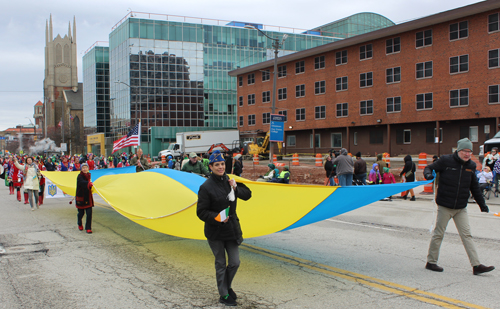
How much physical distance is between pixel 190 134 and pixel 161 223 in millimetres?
39676

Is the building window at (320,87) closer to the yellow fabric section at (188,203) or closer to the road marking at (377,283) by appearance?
the yellow fabric section at (188,203)

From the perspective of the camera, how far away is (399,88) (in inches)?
1419

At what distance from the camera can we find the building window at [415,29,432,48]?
3403 centimetres

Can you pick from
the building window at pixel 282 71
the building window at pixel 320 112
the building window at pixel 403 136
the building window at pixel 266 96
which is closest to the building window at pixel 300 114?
the building window at pixel 320 112

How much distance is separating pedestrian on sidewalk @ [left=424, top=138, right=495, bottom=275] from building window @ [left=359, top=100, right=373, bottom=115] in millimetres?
33894

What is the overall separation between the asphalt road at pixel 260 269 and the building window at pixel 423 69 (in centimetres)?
2772

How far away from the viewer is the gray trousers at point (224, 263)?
14.9 feet

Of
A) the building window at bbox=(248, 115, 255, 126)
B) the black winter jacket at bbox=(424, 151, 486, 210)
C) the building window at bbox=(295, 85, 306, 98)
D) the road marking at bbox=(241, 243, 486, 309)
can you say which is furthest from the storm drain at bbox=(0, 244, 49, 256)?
the building window at bbox=(248, 115, 255, 126)

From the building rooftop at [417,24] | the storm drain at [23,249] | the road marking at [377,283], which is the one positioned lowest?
the storm drain at [23,249]

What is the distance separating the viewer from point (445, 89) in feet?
109

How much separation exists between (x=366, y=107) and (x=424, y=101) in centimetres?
566

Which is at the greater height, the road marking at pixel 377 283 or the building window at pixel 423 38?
the building window at pixel 423 38

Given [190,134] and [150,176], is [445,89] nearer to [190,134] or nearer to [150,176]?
[190,134]

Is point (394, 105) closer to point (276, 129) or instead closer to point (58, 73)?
point (276, 129)
